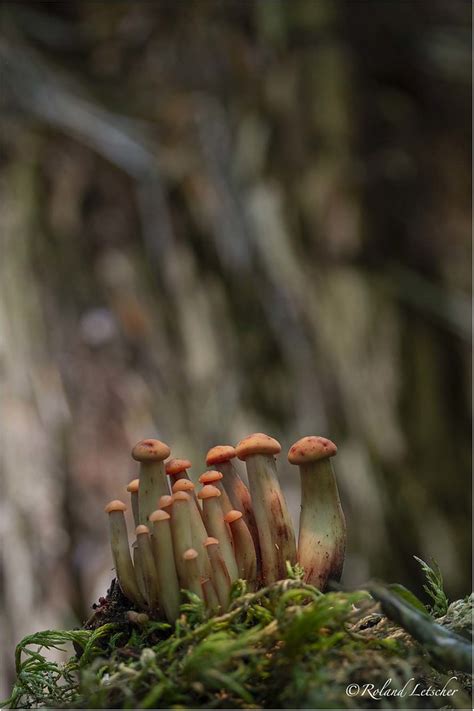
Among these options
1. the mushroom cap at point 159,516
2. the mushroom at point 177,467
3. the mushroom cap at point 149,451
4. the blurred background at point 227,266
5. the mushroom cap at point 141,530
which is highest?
the blurred background at point 227,266

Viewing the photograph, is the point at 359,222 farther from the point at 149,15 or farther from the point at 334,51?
the point at 149,15

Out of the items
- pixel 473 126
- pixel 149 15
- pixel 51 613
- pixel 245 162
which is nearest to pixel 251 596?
pixel 51 613

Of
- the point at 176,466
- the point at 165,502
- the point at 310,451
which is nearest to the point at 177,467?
the point at 176,466

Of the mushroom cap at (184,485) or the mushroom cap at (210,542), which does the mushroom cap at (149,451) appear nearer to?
the mushroom cap at (184,485)

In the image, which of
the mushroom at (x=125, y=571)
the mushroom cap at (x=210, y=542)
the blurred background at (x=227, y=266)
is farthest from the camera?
the blurred background at (x=227, y=266)

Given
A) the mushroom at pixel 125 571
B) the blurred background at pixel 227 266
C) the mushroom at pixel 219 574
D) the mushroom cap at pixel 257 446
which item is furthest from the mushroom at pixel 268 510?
the blurred background at pixel 227 266

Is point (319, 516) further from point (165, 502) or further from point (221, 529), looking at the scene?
point (165, 502)
